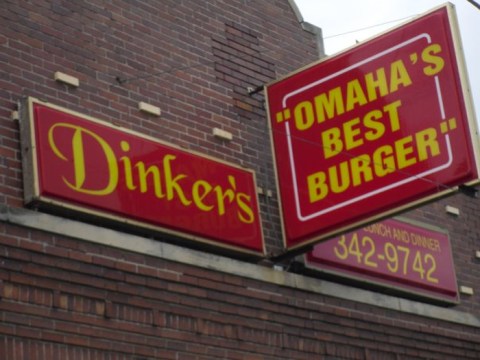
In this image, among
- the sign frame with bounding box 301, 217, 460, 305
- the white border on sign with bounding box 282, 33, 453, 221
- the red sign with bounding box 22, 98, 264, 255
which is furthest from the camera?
the sign frame with bounding box 301, 217, 460, 305

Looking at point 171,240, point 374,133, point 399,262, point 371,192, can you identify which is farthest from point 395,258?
point 171,240

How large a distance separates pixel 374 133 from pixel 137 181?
2.47 m

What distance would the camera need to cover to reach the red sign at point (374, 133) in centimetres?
1174

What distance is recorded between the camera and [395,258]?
14.5 meters

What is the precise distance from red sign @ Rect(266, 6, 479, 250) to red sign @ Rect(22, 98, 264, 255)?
600 mm

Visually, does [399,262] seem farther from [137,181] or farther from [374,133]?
[137,181]

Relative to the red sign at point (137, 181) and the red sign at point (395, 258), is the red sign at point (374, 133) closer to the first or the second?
the red sign at point (137, 181)

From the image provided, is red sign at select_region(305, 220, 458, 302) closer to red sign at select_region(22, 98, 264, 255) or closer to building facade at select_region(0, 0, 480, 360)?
building facade at select_region(0, 0, 480, 360)

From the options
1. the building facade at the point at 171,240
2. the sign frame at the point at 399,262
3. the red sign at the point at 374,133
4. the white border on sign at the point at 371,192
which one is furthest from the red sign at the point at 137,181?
the sign frame at the point at 399,262

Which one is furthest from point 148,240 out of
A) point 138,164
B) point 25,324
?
point 25,324

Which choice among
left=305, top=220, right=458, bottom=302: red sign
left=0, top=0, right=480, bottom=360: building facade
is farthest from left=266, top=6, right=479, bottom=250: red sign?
left=305, top=220, right=458, bottom=302: red sign

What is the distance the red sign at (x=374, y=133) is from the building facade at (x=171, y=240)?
2.42 feet

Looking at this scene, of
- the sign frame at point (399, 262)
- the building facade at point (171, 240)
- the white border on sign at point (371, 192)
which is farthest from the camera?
the sign frame at point (399, 262)

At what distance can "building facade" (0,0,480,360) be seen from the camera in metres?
10.6
